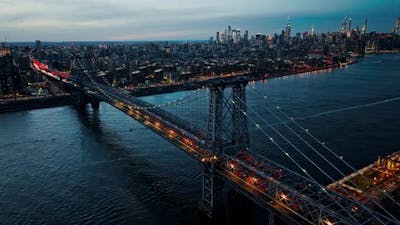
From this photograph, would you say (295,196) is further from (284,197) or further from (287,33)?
(287,33)

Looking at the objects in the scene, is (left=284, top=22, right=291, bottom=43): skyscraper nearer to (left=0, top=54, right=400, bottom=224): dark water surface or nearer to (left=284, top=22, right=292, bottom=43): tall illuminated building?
(left=284, top=22, right=292, bottom=43): tall illuminated building

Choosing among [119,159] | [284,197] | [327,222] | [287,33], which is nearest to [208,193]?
[284,197]

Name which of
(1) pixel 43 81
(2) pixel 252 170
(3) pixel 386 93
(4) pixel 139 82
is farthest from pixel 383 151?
(1) pixel 43 81

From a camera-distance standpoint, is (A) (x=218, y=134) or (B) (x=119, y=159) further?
(B) (x=119, y=159)

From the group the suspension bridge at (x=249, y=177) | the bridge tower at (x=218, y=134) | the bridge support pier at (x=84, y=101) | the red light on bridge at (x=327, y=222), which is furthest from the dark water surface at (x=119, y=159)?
the red light on bridge at (x=327, y=222)

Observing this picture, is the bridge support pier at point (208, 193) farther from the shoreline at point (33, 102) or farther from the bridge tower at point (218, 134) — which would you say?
the shoreline at point (33, 102)
